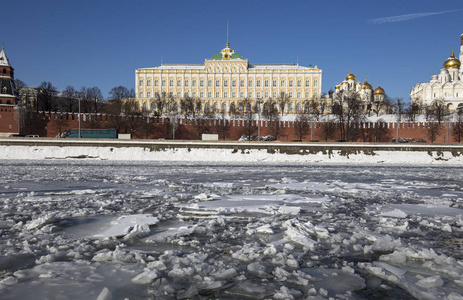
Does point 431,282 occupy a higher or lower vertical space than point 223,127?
lower

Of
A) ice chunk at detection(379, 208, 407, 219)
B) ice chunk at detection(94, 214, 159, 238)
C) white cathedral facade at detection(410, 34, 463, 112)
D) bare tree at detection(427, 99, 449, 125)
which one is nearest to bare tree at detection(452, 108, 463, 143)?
bare tree at detection(427, 99, 449, 125)

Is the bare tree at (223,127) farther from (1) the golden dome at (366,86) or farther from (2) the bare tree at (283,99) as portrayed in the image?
(1) the golden dome at (366,86)

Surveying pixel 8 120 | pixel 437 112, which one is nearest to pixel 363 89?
pixel 437 112

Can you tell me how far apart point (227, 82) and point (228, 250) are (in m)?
83.9

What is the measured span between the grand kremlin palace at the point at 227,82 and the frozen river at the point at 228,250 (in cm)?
7849

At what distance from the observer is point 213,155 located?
28719mm

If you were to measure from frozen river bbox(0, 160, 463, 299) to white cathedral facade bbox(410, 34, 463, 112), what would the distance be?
77.4 meters

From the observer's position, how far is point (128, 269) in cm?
320

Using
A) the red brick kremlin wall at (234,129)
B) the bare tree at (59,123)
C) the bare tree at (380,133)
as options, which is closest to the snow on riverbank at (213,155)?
the bare tree at (59,123)

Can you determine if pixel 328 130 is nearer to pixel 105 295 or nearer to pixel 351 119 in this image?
pixel 351 119

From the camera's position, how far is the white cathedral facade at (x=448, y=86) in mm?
71894

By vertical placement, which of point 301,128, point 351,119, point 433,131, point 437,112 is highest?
point 437,112

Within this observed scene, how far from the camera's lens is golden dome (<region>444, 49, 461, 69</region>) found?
249 ft

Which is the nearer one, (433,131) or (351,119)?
(433,131)
